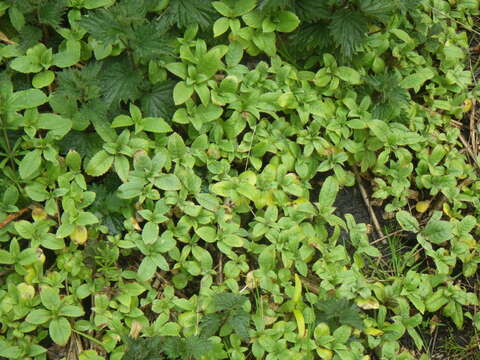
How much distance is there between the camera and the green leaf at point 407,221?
3.08 meters

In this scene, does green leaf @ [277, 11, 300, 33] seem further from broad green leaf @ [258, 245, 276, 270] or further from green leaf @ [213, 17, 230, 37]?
broad green leaf @ [258, 245, 276, 270]

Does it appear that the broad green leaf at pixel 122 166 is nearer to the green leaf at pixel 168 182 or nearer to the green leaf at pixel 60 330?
the green leaf at pixel 168 182

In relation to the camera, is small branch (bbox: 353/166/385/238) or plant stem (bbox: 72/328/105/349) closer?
plant stem (bbox: 72/328/105/349)

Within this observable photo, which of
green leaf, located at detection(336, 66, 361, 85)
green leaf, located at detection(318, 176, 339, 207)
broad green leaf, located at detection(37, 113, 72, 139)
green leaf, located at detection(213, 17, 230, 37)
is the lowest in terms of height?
green leaf, located at detection(318, 176, 339, 207)

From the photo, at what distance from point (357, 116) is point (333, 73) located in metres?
0.26

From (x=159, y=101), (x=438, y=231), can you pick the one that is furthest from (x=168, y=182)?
(x=438, y=231)

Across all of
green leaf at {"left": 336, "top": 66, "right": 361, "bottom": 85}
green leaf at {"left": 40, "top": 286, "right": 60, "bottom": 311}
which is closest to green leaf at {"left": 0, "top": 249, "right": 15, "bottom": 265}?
green leaf at {"left": 40, "top": 286, "right": 60, "bottom": 311}

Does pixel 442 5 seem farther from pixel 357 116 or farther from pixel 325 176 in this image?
pixel 325 176

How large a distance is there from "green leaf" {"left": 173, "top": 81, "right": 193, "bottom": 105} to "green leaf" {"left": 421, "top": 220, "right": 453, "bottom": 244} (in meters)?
1.38

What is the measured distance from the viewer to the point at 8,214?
8.94 ft

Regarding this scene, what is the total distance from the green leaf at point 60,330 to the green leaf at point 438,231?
5.87 feet

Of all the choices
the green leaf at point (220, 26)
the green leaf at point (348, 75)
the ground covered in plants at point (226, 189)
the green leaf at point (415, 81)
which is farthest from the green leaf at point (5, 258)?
the green leaf at point (415, 81)

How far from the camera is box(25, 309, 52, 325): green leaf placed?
2.51 m

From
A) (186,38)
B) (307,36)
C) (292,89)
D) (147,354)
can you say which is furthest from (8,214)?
(307,36)
